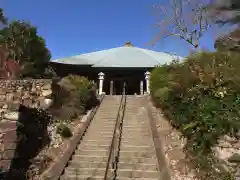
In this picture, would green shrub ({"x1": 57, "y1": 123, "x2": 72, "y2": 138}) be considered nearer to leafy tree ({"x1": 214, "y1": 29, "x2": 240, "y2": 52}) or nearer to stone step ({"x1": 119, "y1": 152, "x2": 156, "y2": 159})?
stone step ({"x1": 119, "y1": 152, "x2": 156, "y2": 159})

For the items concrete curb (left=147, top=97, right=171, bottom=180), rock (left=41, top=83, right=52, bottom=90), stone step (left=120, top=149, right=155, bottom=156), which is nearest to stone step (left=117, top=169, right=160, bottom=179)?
concrete curb (left=147, top=97, right=171, bottom=180)

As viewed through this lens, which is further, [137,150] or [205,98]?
[137,150]

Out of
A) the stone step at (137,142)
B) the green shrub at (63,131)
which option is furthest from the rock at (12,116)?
the stone step at (137,142)

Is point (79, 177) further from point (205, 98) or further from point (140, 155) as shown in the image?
→ point (205, 98)

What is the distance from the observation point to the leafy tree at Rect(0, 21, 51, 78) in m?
19.5

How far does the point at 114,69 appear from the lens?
2158cm

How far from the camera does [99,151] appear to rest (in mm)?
9219

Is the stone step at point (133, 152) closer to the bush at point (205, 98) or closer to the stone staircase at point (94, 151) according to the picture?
the stone staircase at point (94, 151)

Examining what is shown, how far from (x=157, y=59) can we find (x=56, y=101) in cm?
1327

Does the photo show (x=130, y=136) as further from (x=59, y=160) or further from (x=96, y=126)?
(x=59, y=160)

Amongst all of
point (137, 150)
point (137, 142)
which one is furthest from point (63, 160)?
point (137, 142)

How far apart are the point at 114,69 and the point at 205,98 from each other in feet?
43.6

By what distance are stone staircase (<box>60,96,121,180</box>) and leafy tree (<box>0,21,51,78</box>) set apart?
889 centimetres

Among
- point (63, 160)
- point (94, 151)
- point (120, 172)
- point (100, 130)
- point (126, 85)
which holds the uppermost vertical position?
point (126, 85)
